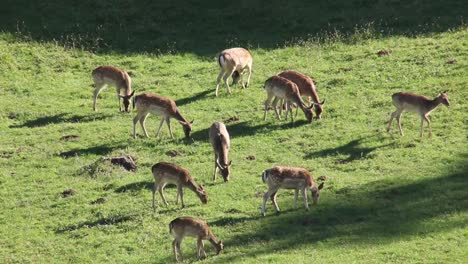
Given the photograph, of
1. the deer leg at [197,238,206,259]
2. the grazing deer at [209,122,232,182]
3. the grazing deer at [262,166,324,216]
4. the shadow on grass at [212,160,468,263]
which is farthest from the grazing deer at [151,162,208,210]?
the deer leg at [197,238,206,259]

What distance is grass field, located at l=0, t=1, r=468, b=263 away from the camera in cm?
2211

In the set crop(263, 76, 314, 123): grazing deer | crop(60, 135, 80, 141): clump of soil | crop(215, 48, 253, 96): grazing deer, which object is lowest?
crop(60, 135, 80, 141): clump of soil

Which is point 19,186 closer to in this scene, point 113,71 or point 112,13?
point 113,71

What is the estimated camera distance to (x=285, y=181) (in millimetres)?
22938

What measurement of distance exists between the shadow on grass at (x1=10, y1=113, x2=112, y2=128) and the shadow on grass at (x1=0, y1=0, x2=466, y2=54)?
7443 millimetres

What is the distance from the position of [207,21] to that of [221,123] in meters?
15.0

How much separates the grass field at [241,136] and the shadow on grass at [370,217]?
52 mm

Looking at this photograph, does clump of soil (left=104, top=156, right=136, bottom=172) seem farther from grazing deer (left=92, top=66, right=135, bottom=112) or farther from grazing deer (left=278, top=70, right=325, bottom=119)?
grazing deer (left=278, top=70, right=325, bottom=119)

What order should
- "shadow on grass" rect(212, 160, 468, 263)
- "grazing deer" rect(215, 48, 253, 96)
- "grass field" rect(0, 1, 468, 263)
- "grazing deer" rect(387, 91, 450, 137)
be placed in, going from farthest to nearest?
"grazing deer" rect(215, 48, 253, 96), "grazing deer" rect(387, 91, 450, 137), "grass field" rect(0, 1, 468, 263), "shadow on grass" rect(212, 160, 468, 263)

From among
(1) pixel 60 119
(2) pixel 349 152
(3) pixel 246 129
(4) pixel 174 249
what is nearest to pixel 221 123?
(3) pixel 246 129

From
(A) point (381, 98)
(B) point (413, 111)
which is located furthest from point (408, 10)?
(B) point (413, 111)

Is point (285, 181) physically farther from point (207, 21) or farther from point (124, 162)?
point (207, 21)

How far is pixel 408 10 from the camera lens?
41.2m

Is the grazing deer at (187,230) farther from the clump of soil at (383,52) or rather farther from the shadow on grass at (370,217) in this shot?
the clump of soil at (383,52)
